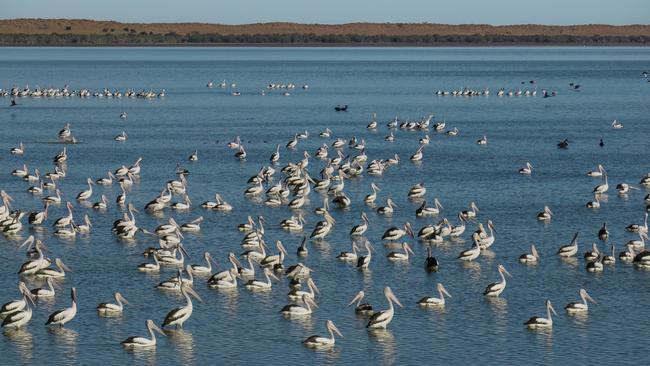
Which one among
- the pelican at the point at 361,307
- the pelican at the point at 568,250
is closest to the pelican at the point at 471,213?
the pelican at the point at 568,250

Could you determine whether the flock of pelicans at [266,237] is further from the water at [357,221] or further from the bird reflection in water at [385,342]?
the water at [357,221]

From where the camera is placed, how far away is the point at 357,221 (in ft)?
122

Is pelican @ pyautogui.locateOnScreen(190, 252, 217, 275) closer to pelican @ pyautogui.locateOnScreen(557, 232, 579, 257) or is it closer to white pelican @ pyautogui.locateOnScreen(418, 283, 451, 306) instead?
white pelican @ pyautogui.locateOnScreen(418, 283, 451, 306)

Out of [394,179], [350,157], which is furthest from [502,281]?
[350,157]

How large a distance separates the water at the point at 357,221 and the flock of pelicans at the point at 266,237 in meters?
0.32

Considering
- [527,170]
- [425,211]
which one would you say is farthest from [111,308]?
[527,170]

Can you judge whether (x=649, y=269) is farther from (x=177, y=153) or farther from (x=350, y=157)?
(x=177, y=153)

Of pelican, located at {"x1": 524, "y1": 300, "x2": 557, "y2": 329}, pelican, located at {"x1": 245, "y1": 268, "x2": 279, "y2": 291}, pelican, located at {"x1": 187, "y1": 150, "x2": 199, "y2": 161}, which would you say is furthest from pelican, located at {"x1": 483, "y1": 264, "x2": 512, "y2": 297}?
pelican, located at {"x1": 187, "y1": 150, "x2": 199, "y2": 161}

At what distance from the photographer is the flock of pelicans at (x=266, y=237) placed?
25.7 metres

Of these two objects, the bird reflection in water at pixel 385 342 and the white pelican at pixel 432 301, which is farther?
the white pelican at pixel 432 301

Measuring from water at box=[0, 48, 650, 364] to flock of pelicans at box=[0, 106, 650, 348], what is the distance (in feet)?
1.04

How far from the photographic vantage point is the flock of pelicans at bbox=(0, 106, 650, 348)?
2566 centimetres

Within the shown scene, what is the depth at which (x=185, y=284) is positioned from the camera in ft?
90.7

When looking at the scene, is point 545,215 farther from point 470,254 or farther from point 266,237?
point 266,237
